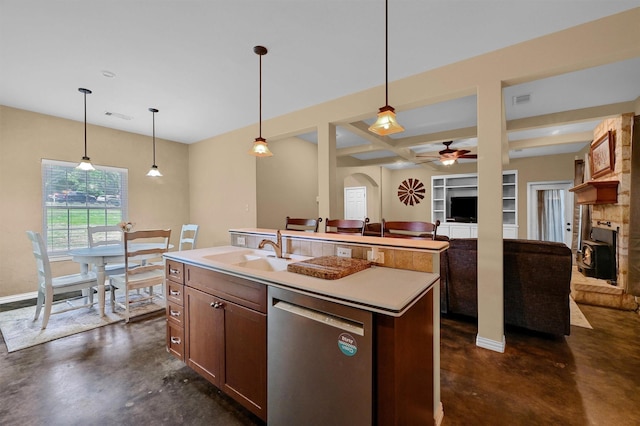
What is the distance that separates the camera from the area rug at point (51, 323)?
2.64 meters

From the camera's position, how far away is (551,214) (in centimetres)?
678

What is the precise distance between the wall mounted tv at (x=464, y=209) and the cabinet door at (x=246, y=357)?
745 centimetres

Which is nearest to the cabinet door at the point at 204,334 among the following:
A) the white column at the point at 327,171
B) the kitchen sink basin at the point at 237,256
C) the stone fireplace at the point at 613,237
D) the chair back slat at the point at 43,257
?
Result: the kitchen sink basin at the point at 237,256

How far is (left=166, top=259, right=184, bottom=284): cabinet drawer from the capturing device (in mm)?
2061

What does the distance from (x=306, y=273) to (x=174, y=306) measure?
4.34 feet

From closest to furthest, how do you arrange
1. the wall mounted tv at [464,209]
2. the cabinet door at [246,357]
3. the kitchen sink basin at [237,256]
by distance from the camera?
the cabinet door at [246,357] → the kitchen sink basin at [237,256] → the wall mounted tv at [464,209]

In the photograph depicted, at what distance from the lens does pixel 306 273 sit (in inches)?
58.5

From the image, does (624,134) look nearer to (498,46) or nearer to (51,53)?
(498,46)

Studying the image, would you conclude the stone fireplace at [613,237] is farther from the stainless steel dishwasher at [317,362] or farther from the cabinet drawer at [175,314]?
the cabinet drawer at [175,314]

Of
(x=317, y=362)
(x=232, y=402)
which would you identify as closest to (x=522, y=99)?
(x=317, y=362)

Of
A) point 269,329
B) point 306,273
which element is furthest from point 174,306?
point 306,273

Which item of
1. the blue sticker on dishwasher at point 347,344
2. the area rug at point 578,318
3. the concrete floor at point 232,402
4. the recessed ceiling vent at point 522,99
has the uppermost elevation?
the recessed ceiling vent at point 522,99

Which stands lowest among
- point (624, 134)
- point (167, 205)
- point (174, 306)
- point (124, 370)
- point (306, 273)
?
point (124, 370)

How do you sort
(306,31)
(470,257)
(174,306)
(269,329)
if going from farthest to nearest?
(470,257), (306,31), (174,306), (269,329)
